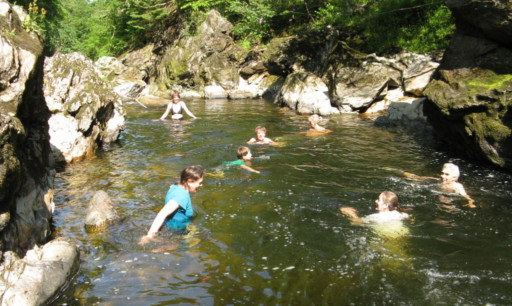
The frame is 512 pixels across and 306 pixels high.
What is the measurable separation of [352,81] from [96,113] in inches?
424

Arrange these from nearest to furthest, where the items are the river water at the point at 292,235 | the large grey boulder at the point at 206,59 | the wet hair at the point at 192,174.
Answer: the river water at the point at 292,235, the wet hair at the point at 192,174, the large grey boulder at the point at 206,59

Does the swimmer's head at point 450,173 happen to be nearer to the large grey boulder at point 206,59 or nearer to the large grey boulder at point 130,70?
the large grey boulder at point 206,59

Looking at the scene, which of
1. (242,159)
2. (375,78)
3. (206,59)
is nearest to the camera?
(242,159)

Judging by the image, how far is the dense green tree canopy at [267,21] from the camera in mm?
18484

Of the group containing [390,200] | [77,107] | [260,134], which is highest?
[77,107]

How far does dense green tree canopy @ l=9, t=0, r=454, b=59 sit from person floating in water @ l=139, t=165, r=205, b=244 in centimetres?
337

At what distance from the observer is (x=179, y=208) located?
6043mm

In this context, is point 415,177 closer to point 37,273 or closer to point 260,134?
point 260,134

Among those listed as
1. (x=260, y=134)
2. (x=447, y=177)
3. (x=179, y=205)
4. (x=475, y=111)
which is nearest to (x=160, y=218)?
(x=179, y=205)

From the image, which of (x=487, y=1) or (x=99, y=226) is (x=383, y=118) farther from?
(x=99, y=226)

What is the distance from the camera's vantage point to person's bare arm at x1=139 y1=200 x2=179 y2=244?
5.71 meters

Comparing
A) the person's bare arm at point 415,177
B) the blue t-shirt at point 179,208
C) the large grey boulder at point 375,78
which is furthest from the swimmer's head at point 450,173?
the large grey boulder at point 375,78

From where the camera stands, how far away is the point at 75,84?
11828 mm

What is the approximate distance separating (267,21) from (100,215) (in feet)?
88.9
